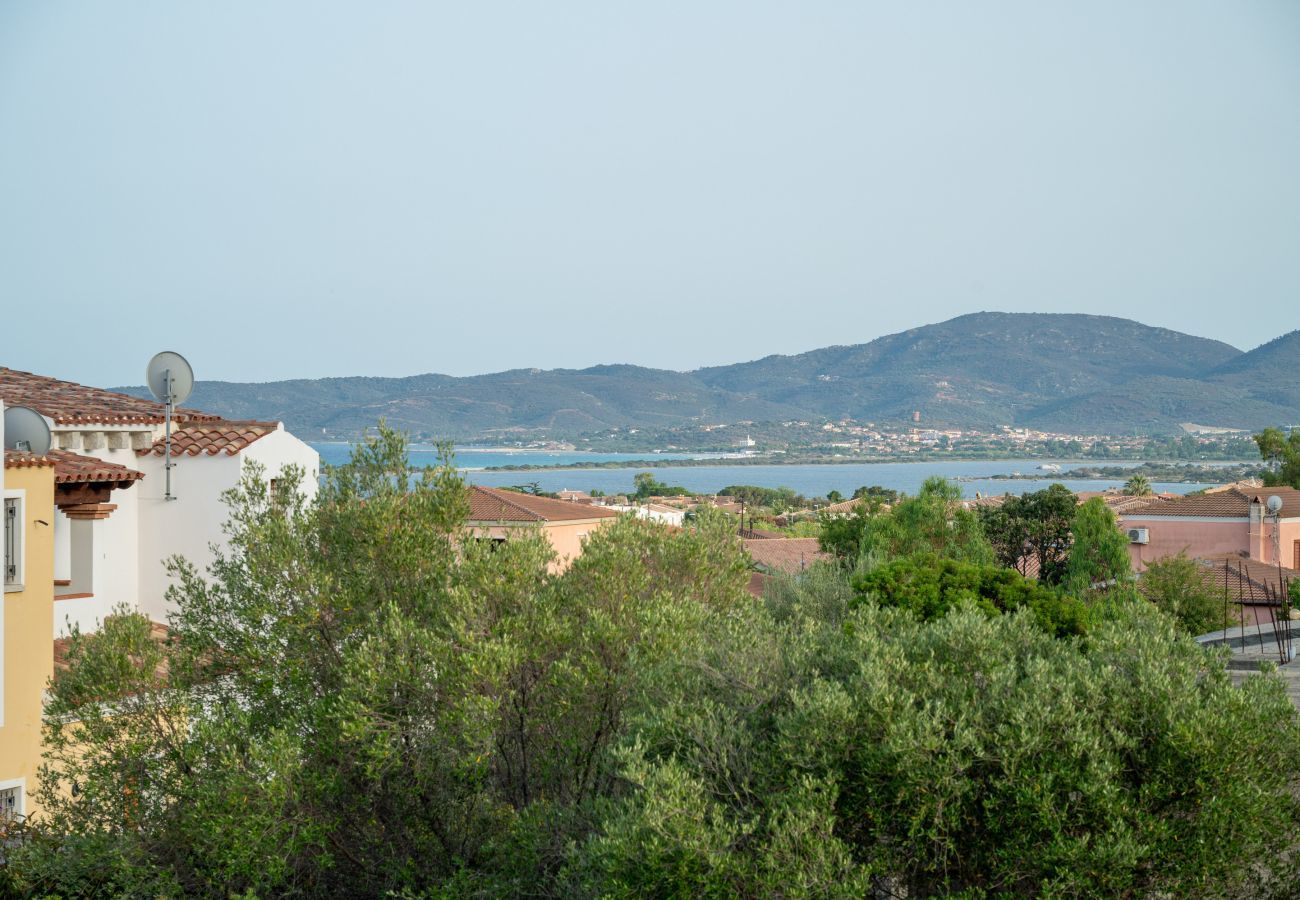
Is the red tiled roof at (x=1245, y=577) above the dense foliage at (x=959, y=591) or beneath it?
beneath

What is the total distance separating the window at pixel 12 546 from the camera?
33.0ft

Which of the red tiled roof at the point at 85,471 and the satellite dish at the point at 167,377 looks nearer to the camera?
the red tiled roof at the point at 85,471

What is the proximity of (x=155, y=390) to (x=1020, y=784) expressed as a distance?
11326 millimetres

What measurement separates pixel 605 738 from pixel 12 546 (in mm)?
5441

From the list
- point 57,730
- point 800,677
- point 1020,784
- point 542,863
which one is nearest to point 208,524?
point 57,730

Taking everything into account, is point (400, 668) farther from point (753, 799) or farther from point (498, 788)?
point (753, 799)

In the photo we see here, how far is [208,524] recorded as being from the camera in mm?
13891

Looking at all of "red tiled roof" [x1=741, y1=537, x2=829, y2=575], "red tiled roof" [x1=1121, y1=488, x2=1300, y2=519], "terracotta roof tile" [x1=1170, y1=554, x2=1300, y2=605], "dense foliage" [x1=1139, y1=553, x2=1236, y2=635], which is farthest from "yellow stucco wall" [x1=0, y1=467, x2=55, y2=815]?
"red tiled roof" [x1=1121, y1=488, x2=1300, y2=519]

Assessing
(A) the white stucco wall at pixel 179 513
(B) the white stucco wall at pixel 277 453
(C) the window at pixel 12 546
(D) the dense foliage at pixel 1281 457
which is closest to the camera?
(C) the window at pixel 12 546

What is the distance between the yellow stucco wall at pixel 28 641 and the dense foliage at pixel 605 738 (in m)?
0.35

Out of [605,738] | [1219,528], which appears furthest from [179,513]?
[1219,528]

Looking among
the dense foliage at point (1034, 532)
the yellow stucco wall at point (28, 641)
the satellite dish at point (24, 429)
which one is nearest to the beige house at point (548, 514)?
the dense foliage at point (1034, 532)

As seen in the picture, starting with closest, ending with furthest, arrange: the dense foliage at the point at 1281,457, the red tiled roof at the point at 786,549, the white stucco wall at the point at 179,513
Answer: the white stucco wall at the point at 179,513
the red tiled roof at the point at 786,549
the dense foliage at the point at 1281,457

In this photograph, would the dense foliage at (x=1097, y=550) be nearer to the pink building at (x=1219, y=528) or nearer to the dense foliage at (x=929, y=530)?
the dense foliage at (x=929, y=530)
